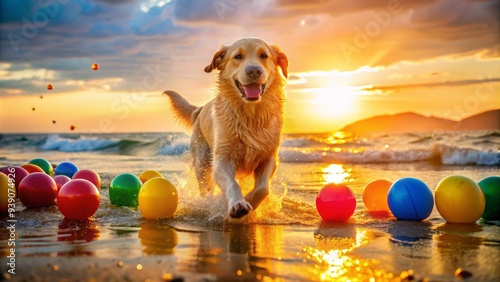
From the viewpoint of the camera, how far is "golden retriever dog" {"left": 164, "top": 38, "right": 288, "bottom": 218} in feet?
20.2

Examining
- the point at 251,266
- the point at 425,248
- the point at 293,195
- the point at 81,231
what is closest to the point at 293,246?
the point at 251,266

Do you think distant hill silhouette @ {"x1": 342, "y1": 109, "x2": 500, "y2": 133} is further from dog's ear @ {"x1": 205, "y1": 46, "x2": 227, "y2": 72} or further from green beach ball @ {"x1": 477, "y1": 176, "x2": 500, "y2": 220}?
dog's ear @ {"x1": 205, "y1": 46, "x2": 227, "y2": 72}

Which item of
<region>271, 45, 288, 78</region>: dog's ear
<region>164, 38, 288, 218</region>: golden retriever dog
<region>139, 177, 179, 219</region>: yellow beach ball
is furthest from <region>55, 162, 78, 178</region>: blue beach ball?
<region>271, 45, 288, 78</region>: dog's ear

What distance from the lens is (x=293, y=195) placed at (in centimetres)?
899

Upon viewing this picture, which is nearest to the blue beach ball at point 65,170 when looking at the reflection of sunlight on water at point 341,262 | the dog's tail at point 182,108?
the dog's tail at point 182,108

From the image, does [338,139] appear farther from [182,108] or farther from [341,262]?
→ [341,262]

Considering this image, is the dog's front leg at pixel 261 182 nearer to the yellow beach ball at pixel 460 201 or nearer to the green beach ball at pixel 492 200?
the yellow beach ball at pixel 460 201

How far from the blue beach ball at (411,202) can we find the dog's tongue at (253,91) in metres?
2.12

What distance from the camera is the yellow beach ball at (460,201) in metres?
6.05

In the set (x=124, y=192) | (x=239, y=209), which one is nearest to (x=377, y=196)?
(x=239, y=209)

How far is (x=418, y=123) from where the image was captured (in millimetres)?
42844

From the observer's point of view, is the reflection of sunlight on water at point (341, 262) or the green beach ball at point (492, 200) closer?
the reflection of sunlight on water at point (341, 262)

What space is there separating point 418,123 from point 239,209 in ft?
132

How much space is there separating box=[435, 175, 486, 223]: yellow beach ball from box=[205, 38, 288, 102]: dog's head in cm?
248
